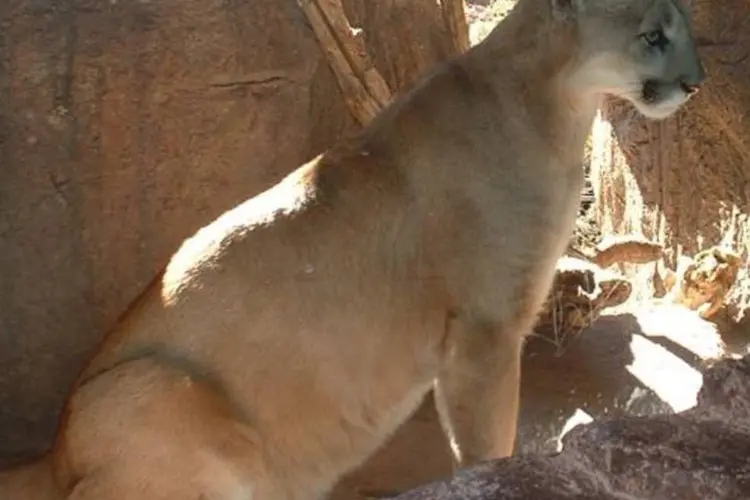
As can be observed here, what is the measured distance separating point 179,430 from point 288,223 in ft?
1.76

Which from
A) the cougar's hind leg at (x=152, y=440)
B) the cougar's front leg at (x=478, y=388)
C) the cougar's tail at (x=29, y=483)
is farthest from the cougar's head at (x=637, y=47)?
the cougar's tail at (x=29, y=483)

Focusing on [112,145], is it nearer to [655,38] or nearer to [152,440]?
[152,440]

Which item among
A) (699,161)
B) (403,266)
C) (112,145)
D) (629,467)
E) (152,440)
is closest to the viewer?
(629,467)

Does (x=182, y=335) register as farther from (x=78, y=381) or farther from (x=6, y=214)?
(x=6, y=214)

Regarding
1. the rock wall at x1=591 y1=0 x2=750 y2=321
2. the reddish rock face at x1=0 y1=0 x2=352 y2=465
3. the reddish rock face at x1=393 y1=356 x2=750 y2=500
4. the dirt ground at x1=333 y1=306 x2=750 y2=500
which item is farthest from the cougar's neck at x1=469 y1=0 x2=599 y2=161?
the rock wall at x1=591 y1=0 x2=750 y2=321

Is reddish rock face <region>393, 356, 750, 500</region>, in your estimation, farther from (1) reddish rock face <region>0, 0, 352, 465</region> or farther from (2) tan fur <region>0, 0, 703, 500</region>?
(1) reddish rock face <region>0, 0, 352, 465</region>

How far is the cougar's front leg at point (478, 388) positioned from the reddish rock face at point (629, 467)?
788mm

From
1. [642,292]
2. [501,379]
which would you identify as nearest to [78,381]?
[501,379]

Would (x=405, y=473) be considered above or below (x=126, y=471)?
below

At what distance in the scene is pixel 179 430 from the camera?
2.71 meters

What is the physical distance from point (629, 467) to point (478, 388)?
3.01 feet

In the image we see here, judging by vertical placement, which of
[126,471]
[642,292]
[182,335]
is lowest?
[642,292]

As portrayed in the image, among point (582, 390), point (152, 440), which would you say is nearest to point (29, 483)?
point (152, 440)

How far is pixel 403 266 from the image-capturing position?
9.75ft
